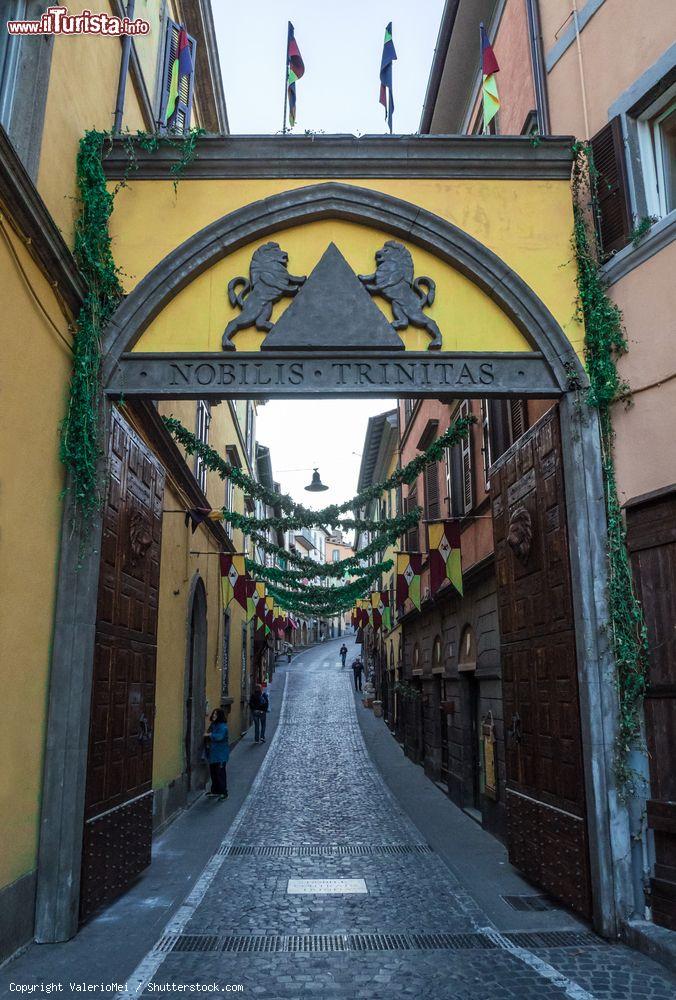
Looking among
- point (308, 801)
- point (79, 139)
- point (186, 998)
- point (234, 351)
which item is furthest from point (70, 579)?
point (308, 801)

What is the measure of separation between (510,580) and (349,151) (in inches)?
175

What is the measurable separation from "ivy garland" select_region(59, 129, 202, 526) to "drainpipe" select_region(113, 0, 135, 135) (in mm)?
1035

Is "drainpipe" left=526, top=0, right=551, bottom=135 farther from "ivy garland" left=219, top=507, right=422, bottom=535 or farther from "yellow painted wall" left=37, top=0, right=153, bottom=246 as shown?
"ivy garland" left=219, top=507, right=422, bottom=535

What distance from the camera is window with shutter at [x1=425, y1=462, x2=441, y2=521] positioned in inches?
613

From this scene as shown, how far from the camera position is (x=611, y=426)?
6793mm

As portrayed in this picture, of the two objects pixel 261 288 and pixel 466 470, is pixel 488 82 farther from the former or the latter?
pixel 466 470

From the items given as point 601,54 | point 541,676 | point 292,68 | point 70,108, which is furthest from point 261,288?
point 541,676

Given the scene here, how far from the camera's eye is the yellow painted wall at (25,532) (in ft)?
17.7

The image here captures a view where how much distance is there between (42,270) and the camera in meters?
6.03

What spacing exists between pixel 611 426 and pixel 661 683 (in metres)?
2.15

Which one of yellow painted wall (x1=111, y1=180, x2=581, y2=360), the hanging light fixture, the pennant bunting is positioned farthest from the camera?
the hanging light fixture

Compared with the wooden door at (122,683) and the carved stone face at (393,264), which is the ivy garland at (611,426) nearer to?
the carved stone face at (393,264)

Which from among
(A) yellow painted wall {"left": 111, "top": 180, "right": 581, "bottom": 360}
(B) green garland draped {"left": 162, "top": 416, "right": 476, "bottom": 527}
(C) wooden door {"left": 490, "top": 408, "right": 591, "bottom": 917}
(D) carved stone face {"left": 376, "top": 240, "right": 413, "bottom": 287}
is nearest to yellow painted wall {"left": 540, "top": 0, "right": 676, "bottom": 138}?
(A) yellow painted wall {"left": 111, "top": 180, "right": 581, "bottom": 360}

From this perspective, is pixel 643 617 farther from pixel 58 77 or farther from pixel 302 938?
pixel 58 77
